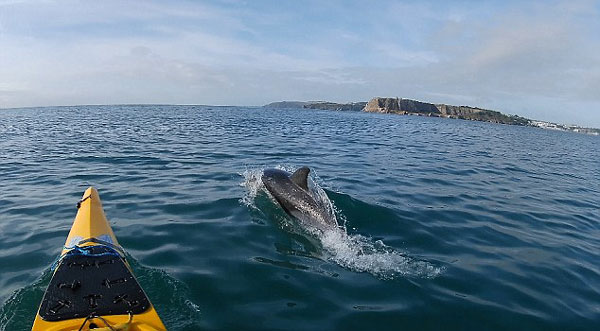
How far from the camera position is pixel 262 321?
645cm

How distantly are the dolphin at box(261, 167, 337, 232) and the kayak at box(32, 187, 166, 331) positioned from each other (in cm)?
504

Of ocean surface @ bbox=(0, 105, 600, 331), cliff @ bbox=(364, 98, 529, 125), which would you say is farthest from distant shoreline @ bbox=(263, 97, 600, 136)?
ocean surface @ bbox=(0, 105, 600, 331)

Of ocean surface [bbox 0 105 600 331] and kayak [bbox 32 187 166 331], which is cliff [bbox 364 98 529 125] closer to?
ocean surface [bbox 0 105 600 331]

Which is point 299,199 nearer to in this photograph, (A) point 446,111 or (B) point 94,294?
(B) point 94,294

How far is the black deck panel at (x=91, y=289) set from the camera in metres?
5.41

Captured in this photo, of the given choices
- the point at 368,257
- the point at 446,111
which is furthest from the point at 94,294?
the point at 446,111

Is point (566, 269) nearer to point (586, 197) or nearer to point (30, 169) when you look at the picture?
point (586, 197)

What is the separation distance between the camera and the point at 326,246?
9.65 meters

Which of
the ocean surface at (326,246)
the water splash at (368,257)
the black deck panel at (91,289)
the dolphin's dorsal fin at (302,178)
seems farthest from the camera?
the dolphin's dorsal fin at (302,178)

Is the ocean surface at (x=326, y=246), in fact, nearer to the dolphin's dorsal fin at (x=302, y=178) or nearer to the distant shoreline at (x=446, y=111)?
the dolphin's dorsal fin at (x=302, y=178)

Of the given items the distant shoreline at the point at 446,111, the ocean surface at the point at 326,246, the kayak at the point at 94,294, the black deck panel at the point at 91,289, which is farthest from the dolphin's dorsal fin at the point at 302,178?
the distant shoreline at the point at 446,111

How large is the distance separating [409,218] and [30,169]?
16.6m

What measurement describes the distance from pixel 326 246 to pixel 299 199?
7.18 feet

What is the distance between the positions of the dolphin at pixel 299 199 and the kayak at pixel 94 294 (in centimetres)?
504
